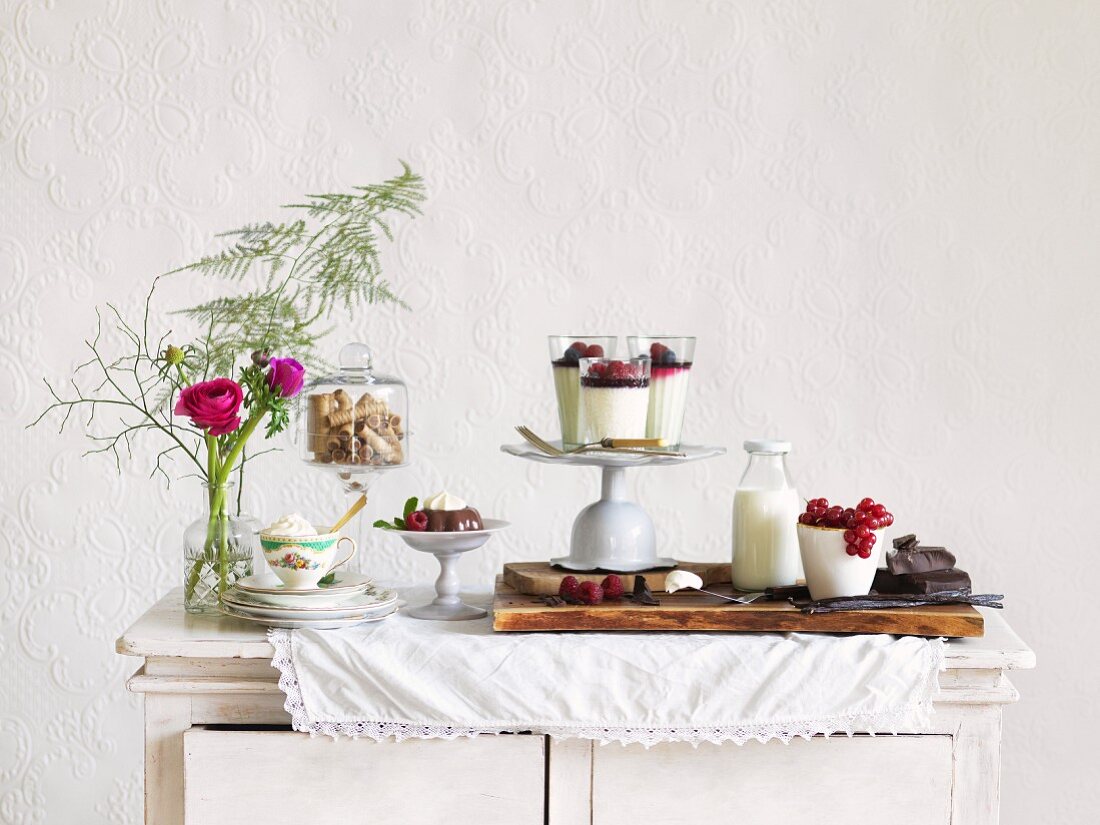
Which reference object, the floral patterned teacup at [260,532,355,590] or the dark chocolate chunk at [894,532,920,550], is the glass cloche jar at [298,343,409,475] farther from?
the dark chocolate chunk at [894,532,920,550]

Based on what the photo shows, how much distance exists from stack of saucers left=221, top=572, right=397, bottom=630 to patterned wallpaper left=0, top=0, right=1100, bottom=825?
622 millimetres

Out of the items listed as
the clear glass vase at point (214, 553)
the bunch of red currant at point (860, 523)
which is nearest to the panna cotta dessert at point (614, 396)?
the bunch of red currant at point (860, 523)

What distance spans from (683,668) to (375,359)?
945mm

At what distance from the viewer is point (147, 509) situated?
2.12m

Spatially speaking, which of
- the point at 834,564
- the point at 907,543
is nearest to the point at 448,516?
the point at 834,564

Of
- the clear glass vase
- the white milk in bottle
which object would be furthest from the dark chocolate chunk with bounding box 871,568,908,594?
the clear glass vase

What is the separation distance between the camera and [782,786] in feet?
4.66

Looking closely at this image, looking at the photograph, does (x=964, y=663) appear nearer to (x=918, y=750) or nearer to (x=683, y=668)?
(x=918, y=750)

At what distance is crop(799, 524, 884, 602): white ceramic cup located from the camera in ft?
4.89

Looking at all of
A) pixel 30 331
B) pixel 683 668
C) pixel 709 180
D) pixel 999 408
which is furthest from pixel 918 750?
pixel 30 331

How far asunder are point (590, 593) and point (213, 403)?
54 centimetres

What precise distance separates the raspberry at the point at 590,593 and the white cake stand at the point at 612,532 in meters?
0.11

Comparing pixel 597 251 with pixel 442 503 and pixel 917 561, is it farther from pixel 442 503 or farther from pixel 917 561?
pixel 917 561

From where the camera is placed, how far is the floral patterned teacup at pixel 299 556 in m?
1.47
